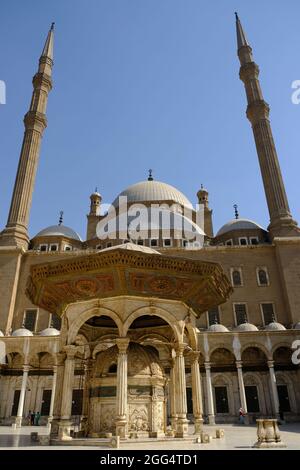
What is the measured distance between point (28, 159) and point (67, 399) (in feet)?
72.7

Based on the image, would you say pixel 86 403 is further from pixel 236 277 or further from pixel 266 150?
pixel 266 150

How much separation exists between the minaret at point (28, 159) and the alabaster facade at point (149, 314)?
0.33 feet

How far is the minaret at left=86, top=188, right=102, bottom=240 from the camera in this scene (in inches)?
1256

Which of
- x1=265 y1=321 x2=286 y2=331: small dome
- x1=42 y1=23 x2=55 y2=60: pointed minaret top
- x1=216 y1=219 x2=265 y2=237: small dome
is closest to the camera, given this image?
x1=265 y1=321 x2=286 y2=331: small dome

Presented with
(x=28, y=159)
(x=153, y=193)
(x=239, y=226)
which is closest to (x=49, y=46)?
(x=28, y=159)

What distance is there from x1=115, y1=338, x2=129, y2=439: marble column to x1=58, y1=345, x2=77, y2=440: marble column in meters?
1.17

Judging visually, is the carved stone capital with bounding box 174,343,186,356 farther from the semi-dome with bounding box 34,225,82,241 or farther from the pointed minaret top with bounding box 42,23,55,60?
the pointed minaret top with bounding box 42,23,55,60

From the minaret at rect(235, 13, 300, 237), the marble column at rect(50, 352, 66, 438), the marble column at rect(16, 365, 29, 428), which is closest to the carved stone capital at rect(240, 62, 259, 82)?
the minaret at rect(235, 13, 300, 237)

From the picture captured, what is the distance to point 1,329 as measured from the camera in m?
21.7

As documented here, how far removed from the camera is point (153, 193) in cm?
3366

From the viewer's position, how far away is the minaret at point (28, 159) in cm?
2528

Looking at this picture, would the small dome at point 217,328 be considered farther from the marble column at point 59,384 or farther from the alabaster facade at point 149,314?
the marble column at point 59,384

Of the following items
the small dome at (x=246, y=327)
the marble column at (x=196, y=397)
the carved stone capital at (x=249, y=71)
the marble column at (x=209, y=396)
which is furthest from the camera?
the carved stone capital at (x=249, y=71)

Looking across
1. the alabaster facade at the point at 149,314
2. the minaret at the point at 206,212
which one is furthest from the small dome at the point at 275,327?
the minaret at the point at 206,212
